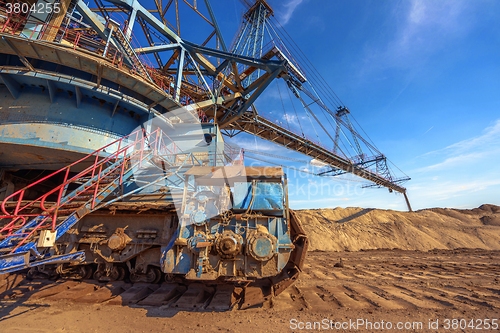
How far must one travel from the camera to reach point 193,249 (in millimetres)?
4207

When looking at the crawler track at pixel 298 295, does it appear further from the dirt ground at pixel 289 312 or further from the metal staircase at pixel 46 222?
the metal staircase at pixel 46 222

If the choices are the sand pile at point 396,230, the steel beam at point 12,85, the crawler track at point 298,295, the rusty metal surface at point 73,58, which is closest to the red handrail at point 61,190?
the rusty metal surface at point 73,58

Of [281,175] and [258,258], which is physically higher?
[281,175]

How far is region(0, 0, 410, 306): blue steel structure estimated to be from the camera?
421 cm

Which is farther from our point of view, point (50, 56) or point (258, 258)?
point (50, 56)

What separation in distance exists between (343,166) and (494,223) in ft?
56.6

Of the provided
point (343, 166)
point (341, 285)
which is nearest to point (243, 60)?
point (341, 285)

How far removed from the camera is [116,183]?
15.8 feet

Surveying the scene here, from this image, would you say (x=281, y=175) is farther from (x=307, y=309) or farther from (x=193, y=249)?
(x=307, y=309)

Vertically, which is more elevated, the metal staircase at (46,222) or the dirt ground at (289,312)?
the metal staircase at (46,222)

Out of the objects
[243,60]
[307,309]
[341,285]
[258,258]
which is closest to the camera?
[258,258]

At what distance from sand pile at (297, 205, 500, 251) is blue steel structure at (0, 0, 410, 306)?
14.0 m

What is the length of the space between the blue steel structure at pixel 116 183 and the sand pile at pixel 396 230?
550 inches

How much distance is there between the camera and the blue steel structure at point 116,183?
13.8 feet
